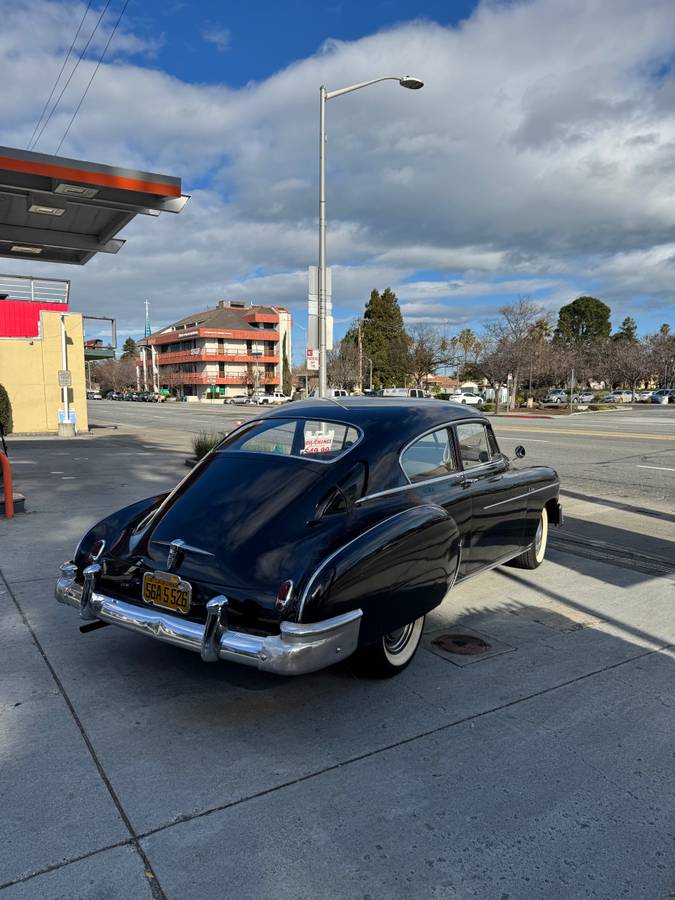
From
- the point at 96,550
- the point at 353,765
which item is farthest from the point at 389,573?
the point at 96,550

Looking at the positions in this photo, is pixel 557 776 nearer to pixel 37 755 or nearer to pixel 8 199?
pixel 37 755

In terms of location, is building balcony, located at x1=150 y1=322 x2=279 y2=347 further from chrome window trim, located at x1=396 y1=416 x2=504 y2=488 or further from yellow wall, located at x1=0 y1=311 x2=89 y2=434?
chrome window trim, located at x1=396 y1=416 x2=504 y2=488

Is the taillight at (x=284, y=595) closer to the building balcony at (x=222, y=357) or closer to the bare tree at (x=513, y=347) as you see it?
the bare tree at (x=513, y=347)

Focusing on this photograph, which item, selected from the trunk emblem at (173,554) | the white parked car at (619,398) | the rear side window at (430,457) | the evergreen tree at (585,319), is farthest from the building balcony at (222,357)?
the trunk emblem at (173,554)

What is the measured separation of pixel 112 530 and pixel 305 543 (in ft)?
4.88

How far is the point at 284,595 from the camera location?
326cm

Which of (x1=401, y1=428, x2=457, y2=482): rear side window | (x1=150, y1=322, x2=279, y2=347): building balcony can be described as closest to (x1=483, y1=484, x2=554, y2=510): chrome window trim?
(x1=401, y1=428, x2=457, y2=482): rear side window

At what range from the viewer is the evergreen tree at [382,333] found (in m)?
77.3

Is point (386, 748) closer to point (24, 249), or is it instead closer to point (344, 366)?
point (24, 249)

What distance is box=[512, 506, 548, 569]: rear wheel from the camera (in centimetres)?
618

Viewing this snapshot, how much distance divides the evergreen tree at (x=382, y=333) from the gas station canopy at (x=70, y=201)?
64.3 meters

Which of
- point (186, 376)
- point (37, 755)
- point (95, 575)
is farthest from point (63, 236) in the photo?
point (186, 376)

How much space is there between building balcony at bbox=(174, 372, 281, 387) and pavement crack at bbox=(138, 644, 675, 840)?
87320 mm

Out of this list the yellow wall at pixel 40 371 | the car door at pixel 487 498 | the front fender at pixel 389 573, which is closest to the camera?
the front fender at pixel 389 573
